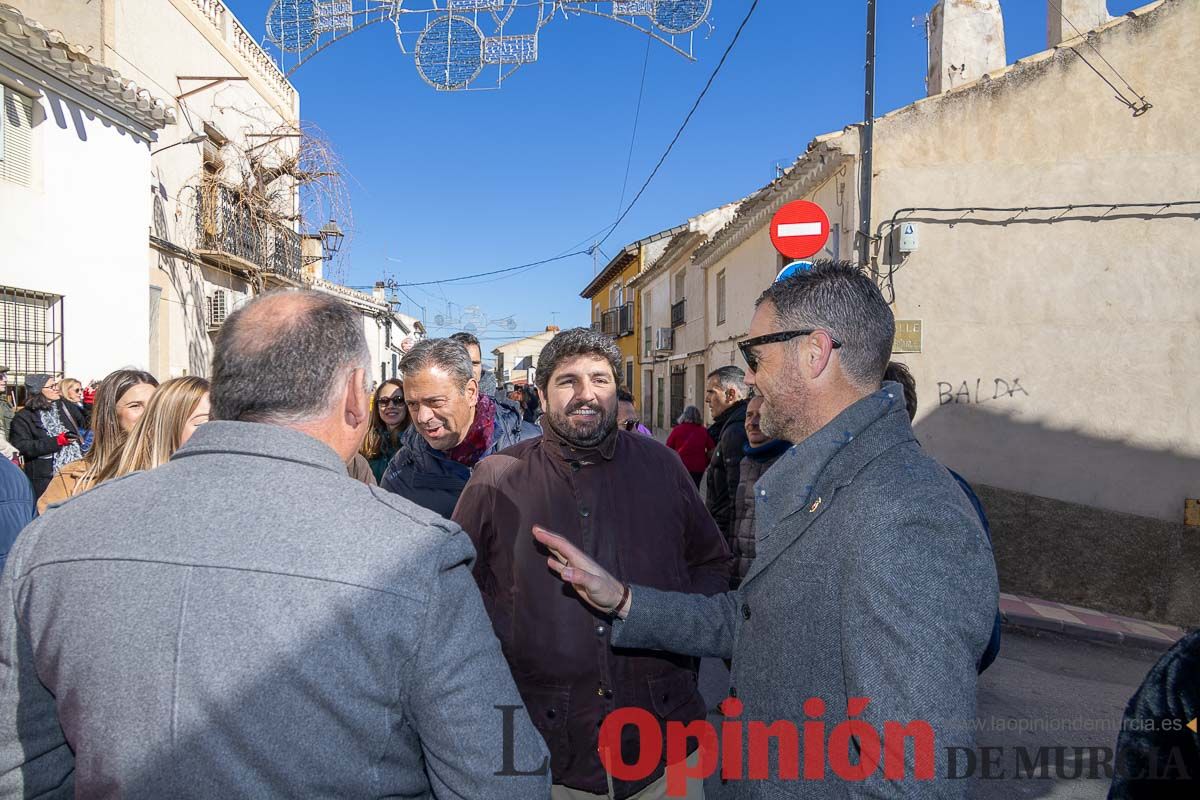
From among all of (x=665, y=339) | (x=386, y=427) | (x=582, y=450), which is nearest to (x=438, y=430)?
(x=582, y=450)

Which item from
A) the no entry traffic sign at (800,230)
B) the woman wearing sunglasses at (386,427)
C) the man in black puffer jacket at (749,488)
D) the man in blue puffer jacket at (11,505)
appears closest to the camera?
the man in blue puffer jacket at (11,505)

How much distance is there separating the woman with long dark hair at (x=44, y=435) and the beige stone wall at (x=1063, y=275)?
8219 millimetres

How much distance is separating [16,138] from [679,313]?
1461 centimetres

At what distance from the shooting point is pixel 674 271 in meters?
20.9

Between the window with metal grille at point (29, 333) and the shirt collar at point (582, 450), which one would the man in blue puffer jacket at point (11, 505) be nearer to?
the shirt collar at point (582, 450)

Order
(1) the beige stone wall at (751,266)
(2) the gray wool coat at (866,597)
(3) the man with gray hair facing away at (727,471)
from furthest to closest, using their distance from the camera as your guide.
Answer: (1) the beige stone wall at (751,266)
(3) the man with gray hair facing away at (727,471)
(2) the gray wool coat at (866,597)

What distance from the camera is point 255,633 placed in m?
1.10

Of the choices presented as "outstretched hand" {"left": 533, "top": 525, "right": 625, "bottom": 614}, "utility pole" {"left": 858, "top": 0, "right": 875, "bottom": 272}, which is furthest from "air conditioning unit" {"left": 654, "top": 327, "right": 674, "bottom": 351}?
"outstretched hand" {"left": 533, "top": 525, "right": 625, "bottom": 614}

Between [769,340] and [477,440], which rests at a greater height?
[769,340]

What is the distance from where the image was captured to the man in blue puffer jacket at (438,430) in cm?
308

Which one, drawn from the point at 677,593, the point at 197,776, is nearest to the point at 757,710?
the point at 677,593

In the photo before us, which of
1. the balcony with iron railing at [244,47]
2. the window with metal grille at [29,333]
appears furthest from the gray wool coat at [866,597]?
the balcony with iron railing at [244,47]

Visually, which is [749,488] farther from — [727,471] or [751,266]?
[751,266]

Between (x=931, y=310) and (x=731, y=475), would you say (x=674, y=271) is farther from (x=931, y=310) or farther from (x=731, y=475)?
(x=731, y=475)
